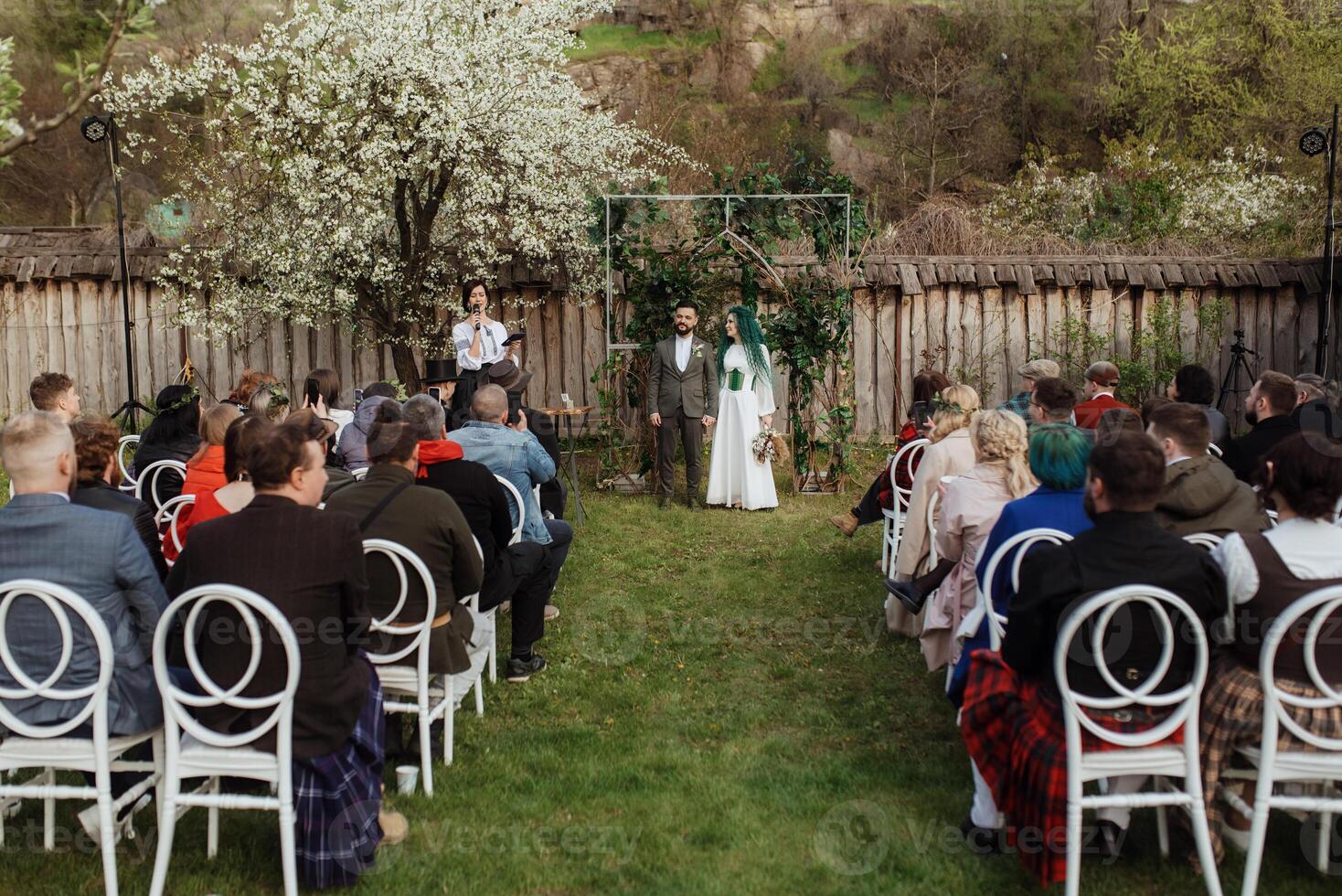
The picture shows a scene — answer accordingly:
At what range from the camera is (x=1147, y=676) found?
2.94 meters

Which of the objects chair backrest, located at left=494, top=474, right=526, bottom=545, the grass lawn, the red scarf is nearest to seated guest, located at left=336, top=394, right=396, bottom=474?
chair backrest, located at left=494, top=474, right=526, bottom=545

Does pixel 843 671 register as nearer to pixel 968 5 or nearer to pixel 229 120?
pixel 229 120

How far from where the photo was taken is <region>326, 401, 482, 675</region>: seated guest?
12.1 ft

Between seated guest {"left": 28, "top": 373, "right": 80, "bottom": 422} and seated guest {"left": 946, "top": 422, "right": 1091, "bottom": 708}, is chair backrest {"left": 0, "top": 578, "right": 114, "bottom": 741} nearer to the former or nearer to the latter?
seated guest {"left": 946, "top": 422, "right": 1091, "bottom": 708}

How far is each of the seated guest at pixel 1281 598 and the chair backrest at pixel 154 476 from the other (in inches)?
182

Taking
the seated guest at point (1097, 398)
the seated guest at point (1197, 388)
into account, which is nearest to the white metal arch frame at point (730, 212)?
the seated guest at point (1097, 398)

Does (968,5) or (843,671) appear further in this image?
(968,5)

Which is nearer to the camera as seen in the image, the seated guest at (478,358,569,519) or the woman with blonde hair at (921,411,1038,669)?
the woman with blonde hair at (921,411,1038,669)

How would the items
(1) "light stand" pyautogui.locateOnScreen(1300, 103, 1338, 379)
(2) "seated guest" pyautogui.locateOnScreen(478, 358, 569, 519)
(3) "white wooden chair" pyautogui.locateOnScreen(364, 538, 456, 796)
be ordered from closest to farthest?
(3) "white wooden chair" pyautogui.locateOnScreen(364, 538, 456, 796) → (2) "seated guest" pyautogui.locateOnScreen(478, 358, 569, 519) → (1) "light stand" pyautogui.locateOnScreen(1300, 103, 1338, 379)

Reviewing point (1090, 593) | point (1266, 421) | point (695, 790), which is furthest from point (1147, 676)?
point (1266, 421)

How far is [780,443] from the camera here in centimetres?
886

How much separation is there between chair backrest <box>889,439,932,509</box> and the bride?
270 centimetres

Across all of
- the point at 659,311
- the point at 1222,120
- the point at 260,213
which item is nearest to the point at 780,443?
the point at 659,311

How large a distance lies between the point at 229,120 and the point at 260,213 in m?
0.83
